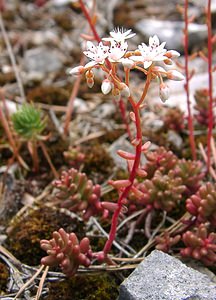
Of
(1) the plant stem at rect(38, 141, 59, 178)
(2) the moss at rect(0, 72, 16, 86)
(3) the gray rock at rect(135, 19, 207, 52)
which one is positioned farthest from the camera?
(3) the gray rock at rect(135, 19, 207, 52)

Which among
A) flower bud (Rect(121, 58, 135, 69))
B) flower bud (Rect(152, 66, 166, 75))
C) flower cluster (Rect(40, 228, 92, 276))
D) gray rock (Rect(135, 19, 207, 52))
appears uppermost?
gray rock (Rect(135, 19, 207, 52))

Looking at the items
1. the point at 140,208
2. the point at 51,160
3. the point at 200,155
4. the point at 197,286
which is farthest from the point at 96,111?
the point at 197,286

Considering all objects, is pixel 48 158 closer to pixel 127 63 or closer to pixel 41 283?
pixel 41 283

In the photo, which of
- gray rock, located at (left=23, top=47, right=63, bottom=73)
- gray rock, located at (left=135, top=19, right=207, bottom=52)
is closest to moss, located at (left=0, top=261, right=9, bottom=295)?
gray rock, located at (left=23, top=47, right=63, bottom=73)

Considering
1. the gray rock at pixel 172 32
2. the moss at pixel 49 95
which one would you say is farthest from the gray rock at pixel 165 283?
the gray rock at pixel 172 32

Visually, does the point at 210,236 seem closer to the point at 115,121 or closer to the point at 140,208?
the point at 140,208

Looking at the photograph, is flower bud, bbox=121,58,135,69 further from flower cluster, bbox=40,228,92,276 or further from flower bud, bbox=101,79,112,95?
flower cluster, bbox=40,228,92,276

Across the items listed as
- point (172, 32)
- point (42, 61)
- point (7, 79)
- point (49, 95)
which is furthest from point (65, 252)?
point (172, 32)
